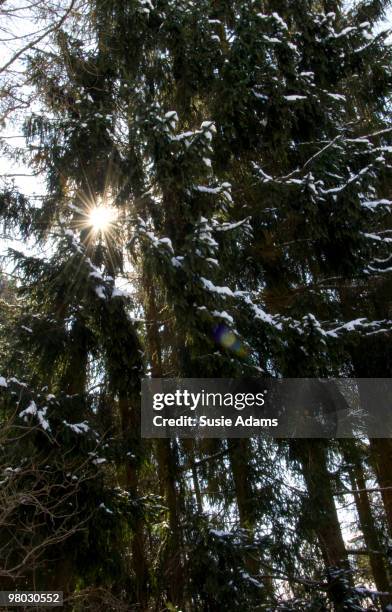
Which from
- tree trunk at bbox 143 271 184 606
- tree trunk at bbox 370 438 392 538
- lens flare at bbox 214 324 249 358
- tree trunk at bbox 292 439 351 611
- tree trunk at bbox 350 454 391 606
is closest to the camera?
lens flare at bbox 214 324 249 358

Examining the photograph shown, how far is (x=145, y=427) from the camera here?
6277mm

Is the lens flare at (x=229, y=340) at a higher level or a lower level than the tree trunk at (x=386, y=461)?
higher

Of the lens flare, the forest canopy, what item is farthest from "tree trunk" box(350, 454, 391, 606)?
the lens flare

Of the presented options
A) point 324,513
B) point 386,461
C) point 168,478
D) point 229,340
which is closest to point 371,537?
point 386,461

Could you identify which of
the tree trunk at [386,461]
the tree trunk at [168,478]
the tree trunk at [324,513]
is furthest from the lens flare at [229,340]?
the tree trunk at [386,461]

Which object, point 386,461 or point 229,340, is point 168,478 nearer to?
point 229,340

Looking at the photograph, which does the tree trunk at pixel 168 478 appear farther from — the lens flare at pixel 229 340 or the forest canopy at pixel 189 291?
the lens flare at pixel 229 340

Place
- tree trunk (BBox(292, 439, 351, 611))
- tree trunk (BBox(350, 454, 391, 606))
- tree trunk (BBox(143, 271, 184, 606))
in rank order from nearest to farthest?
1. tree trunk (BBox(292, 439, 351, 611))
2. tree trunk (BBox(143, 271, 184, 606))
3. tree trunk (BBox(350, 454, 391, 606))

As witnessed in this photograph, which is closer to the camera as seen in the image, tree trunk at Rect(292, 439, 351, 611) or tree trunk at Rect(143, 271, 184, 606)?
tree trunk at Rect(292, 439, 351, 611)

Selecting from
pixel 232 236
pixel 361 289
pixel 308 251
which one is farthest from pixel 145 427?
pixel 361 289

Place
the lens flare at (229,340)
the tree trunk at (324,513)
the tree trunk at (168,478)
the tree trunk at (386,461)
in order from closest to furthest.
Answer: the lens flare at (229,340), the tree trunk at (324,513), the tree trunk at (168,478), the tree trunk at (386,461)

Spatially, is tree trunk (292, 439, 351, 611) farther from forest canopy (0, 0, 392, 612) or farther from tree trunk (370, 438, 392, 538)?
tree trunk (370, 438, 392, 538)

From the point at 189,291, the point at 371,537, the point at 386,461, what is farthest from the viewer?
the point at 386,461

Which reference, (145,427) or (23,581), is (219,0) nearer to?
(145,427)
